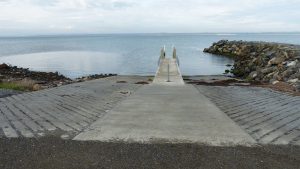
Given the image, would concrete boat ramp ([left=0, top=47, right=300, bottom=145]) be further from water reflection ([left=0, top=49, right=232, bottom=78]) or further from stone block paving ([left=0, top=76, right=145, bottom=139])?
water reflection ([left=0, top=49, right=232, bottom=78])

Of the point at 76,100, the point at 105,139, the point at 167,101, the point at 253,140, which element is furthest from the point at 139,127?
the point at 76,100

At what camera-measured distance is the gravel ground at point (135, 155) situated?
4961mm

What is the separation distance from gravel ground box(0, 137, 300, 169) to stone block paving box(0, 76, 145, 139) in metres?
0.67

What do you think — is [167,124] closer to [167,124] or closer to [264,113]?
[167,124]

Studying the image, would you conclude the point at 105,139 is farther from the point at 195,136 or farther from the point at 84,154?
the point at 195,136

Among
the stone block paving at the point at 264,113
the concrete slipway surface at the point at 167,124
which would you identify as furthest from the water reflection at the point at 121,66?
the concrete slipway surface at the point at 167,124

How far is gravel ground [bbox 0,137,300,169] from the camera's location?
4.96 m

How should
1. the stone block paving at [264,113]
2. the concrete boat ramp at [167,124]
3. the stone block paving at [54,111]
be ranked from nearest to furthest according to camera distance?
the concrete boat ramp at [167,124] < the stone block paving at [264,113] < the stone block paving at [54,111]

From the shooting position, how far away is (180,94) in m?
10.9

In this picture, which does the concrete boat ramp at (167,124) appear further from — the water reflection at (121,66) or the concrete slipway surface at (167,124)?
the water reflection at (121,66)

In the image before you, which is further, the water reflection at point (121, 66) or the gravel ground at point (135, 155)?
the water reflection at point (121, 66)

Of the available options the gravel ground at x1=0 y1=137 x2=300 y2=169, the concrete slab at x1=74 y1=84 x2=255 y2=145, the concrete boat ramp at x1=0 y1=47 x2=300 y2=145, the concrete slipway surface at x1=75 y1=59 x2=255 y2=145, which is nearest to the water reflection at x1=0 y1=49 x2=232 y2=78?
the concrete boat ramp at x1=0 y1=47 x2=300 y2=145

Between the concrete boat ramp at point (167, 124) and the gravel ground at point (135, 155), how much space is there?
14.0 inches

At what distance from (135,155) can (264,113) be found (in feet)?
13.4
